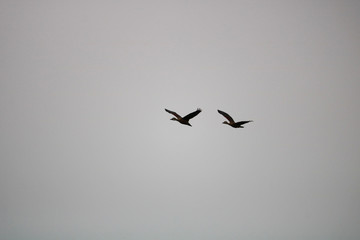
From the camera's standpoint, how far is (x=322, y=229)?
27.5 metres

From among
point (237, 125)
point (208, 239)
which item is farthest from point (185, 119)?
point (208, 239)

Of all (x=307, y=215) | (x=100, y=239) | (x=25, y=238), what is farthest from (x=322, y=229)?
(x=25, y=238)

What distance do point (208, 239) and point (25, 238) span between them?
16251 mm

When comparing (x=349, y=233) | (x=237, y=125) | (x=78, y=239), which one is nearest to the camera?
(x=237, y=125)

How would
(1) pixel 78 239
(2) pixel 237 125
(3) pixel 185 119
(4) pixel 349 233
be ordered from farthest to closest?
(1) pixel 78 239
(4) pixel 349 233
(2) pixel 237 125
(3) pixel 185 119

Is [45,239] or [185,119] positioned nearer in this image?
[185,119]

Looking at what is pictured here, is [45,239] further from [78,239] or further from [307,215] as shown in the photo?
[307,215]

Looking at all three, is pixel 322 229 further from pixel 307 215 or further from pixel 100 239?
pixel 100 239

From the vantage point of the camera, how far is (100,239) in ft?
97.1

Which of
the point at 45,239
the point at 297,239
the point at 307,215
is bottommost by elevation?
the point at 45,239

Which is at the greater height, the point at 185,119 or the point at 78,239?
the point at 185,119

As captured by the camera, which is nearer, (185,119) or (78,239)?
(185,119)

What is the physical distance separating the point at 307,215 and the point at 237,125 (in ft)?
73.0

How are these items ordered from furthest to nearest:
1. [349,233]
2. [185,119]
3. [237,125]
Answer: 1. [349,233]
2. [237,125]
3. [185,119]
